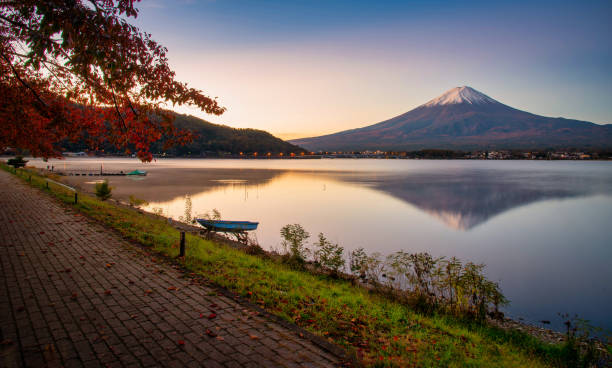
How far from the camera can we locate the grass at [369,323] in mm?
4625

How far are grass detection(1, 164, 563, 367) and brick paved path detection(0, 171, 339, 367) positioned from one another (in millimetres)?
551

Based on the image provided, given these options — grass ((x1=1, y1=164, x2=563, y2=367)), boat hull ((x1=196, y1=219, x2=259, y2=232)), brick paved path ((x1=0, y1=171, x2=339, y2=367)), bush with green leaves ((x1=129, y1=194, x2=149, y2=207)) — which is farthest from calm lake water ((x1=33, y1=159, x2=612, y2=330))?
brick paved path ((x1=0, y1=171, x2=339, y2=367))

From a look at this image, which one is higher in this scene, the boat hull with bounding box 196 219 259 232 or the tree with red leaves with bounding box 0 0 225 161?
the tree with red leaves with bounding box 0 0 225 161

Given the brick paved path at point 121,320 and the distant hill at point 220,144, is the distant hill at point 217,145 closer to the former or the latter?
the distant hill at point 220,144

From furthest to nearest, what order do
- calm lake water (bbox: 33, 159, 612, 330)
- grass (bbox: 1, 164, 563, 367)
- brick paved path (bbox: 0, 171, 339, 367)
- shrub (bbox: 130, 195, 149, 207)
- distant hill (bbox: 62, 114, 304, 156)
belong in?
1. distant hill (bbox: 62, 114, 304, 156)
2. shrub (bbox: 130, 195, 149, 207)
3. calm lake water (bbox: 33, 159, 612, 330)
4. grass (bbox: 1, 164, 563, 367)
5. brick paved path (bbox: 0, 171, 339, 367)

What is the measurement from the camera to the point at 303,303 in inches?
236

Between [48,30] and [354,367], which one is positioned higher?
[48,30]

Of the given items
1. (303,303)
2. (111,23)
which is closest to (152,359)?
(303,303)

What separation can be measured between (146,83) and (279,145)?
195 m

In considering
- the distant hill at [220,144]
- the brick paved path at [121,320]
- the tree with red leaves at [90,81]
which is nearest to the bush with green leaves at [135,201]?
the tree with red leaves at [90,81]

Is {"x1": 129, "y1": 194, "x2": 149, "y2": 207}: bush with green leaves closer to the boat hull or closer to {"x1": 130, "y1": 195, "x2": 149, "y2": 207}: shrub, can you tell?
{"x1": 130, "y1": 195, "x2": 149, "y2": 207}: shrub

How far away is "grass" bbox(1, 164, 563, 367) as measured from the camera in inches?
182

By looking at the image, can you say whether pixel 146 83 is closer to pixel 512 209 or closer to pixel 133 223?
pixel 133 223

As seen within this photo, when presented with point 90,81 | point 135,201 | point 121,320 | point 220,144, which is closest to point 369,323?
point 121,320
